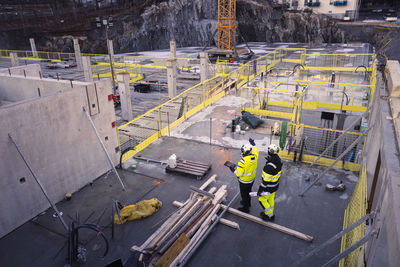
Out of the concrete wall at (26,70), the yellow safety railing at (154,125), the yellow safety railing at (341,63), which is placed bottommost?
the yellow safety railing at (154,125)

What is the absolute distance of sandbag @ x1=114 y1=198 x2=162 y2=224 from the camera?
683 cm

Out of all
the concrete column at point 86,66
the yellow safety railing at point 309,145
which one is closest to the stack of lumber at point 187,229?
the yellow safety railing at point 309,145

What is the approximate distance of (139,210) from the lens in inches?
276

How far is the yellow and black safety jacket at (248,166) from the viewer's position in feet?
20.6

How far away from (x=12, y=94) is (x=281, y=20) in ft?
162

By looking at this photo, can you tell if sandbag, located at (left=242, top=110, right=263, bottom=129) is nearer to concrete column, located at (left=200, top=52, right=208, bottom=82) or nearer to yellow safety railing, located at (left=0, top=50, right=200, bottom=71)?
concrete column, located at (left=200, top=52, right=208, bottom=82)

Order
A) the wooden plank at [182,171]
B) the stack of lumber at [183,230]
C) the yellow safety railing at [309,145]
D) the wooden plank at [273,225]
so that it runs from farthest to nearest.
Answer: the yellow safety railing at [309,145] < the wooden plank at [182,171] < the wooden plank at [273,225] < the stack of lumber at [183,230]

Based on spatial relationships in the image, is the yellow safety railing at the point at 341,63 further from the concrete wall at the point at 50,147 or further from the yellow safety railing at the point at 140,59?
the concrete wall at the point at 50,147

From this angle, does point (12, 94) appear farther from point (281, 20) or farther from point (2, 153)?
point (281, 20)

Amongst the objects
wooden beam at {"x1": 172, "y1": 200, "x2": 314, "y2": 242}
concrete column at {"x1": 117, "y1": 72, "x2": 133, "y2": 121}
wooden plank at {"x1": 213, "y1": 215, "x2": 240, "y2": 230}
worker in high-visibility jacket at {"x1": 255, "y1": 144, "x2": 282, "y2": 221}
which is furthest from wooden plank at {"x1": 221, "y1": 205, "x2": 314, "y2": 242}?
concrete column at {"x1": 117, "y1": 72, "x2": 133, "y2": 121}

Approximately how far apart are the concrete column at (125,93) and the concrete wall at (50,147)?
9.56 meters

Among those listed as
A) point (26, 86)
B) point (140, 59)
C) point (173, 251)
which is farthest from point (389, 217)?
point (140, 59)

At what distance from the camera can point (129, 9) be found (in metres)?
47.4

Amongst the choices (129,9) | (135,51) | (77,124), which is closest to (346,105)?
(77,124)
